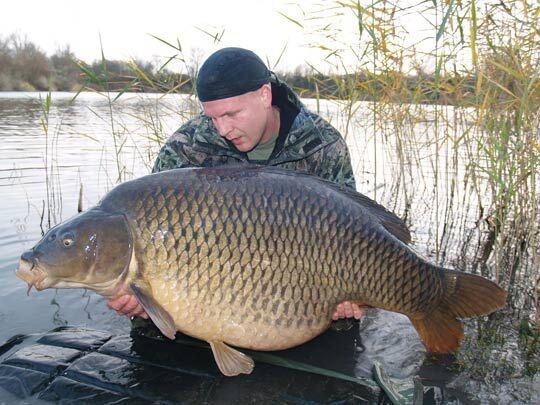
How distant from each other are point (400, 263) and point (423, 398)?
45 cm

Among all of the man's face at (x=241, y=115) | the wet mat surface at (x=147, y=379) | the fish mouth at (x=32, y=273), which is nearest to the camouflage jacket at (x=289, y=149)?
the man's face at (x=241, y=115)

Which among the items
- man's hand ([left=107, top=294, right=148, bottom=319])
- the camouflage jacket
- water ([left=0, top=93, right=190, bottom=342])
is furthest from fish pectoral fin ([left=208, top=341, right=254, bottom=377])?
the camouflage jacket

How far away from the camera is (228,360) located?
1808 millimetres

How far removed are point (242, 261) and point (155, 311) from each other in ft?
1.00

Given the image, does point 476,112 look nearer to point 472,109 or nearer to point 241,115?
point 472,109

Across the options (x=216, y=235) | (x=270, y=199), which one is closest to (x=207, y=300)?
(x=216, y=235)

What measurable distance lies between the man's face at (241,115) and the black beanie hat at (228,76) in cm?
3

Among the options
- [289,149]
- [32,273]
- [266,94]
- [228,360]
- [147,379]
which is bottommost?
[147,379]

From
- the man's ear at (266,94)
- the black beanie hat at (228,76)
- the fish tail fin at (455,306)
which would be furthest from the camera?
the man's ear at (266,94)

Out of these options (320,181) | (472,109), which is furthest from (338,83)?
(320,181)

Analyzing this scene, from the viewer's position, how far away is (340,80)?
13.6ft

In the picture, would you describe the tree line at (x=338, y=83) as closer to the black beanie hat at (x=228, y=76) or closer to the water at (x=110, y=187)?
the water at (x=110, y=187)

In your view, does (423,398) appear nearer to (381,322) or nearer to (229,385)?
(229,385)

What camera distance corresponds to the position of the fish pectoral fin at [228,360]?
1.80m
